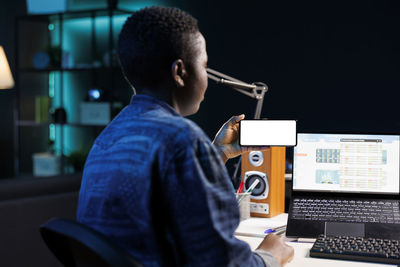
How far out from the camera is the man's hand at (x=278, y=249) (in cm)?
119

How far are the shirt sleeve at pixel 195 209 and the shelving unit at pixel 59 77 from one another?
408 cm

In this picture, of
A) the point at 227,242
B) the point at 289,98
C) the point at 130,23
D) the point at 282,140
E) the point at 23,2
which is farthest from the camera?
the point at 23,2

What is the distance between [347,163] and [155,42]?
96 cm

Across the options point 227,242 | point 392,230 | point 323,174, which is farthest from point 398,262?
point 227,242

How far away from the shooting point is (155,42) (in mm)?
957

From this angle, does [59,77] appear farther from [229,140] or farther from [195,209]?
[195,209]

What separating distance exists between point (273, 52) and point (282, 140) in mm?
2315

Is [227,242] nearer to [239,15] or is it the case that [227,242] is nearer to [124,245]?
[124,245]

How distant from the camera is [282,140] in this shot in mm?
1605

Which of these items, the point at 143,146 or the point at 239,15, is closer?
the point at 143,146

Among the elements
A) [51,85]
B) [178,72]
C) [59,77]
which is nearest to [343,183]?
[178,72]

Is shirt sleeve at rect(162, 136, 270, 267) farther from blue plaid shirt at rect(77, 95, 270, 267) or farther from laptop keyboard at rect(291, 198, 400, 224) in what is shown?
laptop keyboard at rect(291, 198, 400, 224)

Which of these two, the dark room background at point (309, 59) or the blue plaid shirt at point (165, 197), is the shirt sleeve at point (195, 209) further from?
the dark room background at point (309, 59)

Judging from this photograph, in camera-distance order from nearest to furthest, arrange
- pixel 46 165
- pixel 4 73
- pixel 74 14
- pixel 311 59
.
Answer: pixel 311 59 < pixel 4 73 < pixel 74 14 < pixel 46 165
